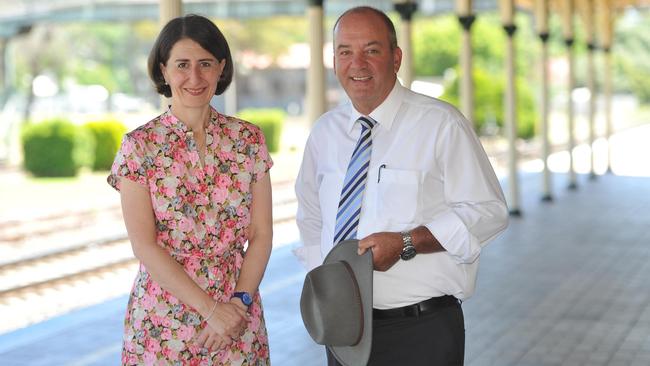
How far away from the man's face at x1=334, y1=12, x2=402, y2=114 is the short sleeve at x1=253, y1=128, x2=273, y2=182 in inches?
10.1

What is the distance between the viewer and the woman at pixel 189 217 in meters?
2.62

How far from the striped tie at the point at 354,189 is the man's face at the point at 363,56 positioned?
0.31 ft

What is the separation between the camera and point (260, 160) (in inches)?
110

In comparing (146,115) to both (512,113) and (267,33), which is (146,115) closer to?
(267,33)

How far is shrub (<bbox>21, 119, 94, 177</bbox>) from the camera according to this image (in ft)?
78.6

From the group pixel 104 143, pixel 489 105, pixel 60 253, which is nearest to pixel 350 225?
pixel 60 253

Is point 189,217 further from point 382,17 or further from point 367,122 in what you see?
point 382,17

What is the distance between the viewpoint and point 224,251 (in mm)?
2697

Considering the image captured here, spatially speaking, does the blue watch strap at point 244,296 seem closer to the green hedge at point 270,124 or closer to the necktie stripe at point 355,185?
the necktie stripe at point 355,185

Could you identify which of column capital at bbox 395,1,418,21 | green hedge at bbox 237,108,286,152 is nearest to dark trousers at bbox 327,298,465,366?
column capital at bbox 395,1,418,21

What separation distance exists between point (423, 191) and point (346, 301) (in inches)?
13.8

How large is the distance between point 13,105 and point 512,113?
110ft

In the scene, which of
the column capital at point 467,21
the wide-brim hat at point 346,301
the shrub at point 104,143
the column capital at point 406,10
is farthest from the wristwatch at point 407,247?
the shrub at point 104,143

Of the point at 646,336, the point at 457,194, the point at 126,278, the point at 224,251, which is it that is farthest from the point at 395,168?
the point at 126,278
